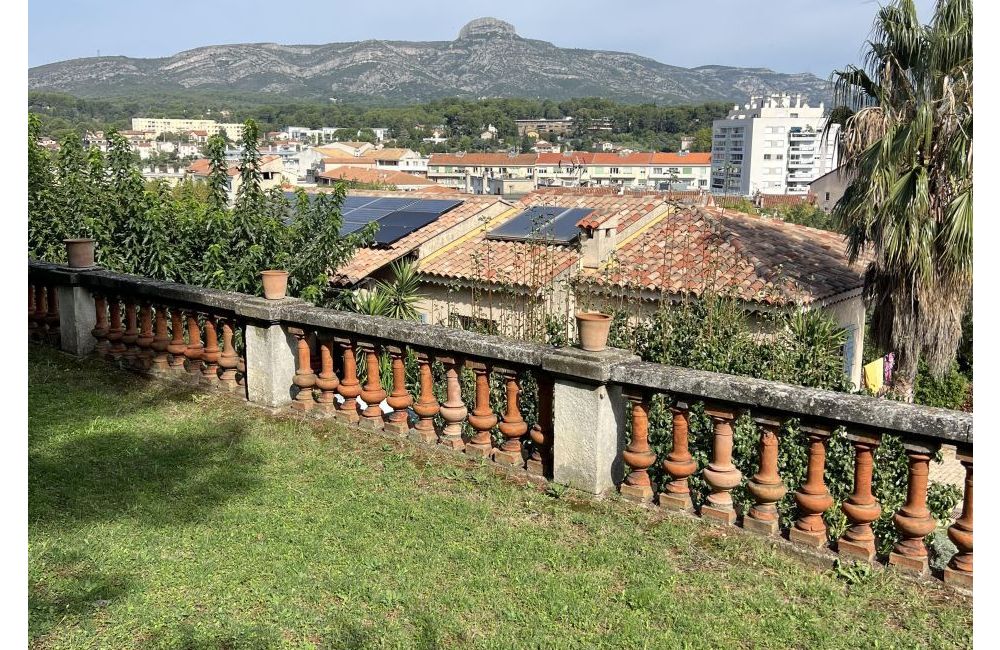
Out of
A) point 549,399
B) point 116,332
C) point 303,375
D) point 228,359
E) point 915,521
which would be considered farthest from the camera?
point 116,332

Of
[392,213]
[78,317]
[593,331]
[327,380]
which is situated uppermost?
[392,213]

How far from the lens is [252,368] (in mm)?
6277

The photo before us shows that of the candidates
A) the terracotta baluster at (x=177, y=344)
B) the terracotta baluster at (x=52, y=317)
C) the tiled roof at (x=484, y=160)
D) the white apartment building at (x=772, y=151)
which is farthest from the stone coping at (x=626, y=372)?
the white apartment building at (x=772, y=151)

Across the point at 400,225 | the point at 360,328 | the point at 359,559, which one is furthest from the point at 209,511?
the point at 400,225

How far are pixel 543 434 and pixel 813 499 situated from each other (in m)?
1.55

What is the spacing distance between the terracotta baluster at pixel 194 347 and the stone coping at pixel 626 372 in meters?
0.21

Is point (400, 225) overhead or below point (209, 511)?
overhead

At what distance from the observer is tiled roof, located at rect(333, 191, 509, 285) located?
60.8 feet

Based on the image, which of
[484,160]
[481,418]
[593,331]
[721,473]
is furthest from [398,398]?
[484,160]

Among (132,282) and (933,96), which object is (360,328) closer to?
(132,282)

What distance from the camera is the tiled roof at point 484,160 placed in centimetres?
11869

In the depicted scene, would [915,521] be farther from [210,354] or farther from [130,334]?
[130,334]

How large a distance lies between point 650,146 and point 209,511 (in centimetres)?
15672

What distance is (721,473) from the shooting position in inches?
170
